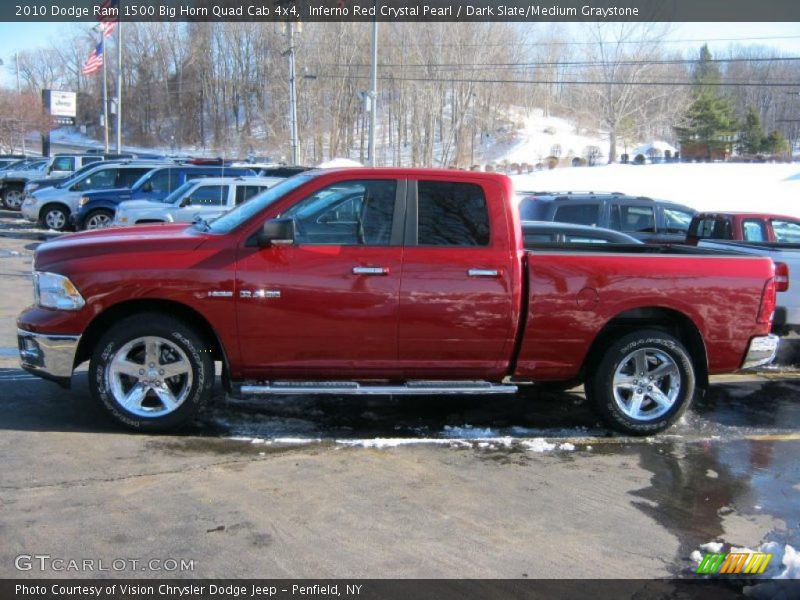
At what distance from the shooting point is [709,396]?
7.43 metres

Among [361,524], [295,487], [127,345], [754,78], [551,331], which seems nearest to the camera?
[361,524]

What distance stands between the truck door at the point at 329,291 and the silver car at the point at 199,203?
9814mm

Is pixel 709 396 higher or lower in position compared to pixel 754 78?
lower

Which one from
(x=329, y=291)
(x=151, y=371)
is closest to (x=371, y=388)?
(x=329, y=291)

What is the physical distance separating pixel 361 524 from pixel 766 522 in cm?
239

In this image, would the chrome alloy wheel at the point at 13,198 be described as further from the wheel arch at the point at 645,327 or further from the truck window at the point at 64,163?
the wheel arch at the point at 645,327

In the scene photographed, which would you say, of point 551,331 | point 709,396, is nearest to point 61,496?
point 551,331

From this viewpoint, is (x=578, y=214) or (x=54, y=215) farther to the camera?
(x=54, y=215)

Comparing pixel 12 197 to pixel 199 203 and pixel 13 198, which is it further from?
pixel 199 203

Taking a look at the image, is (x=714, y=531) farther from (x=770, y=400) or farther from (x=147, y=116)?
(x=147, y=116)

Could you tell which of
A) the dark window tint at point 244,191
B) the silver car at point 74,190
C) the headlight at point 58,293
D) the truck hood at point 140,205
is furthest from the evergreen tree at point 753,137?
the headlight at point 58,293

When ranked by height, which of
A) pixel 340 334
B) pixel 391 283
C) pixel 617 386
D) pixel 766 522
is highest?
pixel 391 283

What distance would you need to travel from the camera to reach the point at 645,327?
6.08 meters

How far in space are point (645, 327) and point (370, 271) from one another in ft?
7.51
